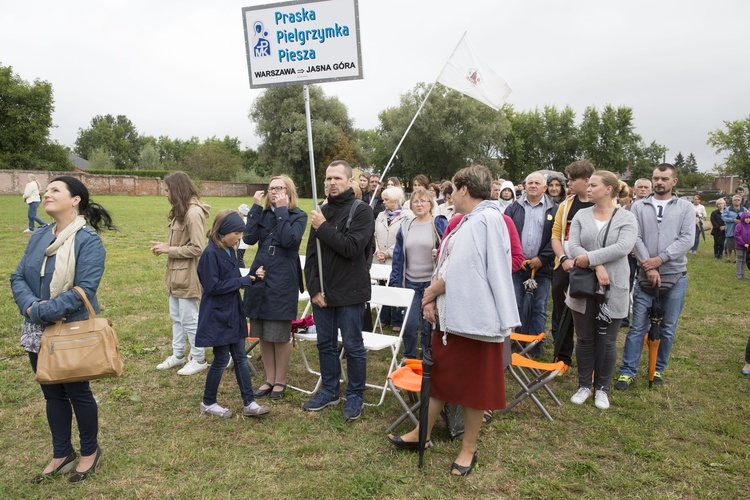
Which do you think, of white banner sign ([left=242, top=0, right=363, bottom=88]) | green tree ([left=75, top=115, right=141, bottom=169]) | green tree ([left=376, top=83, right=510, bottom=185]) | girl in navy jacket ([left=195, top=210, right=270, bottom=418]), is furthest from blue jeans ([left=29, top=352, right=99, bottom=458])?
green tree ([left=75, top=115, right=141, bottom=169])

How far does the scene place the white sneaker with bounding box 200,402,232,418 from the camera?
14.0ft

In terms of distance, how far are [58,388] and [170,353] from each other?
2.56m

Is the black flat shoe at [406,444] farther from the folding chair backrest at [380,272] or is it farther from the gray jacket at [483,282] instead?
the folding chair backrest at [380,272]

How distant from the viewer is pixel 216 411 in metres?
4.30

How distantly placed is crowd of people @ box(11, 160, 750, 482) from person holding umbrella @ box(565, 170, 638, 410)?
12 millimetres

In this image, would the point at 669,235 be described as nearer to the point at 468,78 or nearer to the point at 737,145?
the point at 468,78

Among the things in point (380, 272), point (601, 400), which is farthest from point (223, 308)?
point (601, 400)

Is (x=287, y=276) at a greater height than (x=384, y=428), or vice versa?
(x=287, y=276)

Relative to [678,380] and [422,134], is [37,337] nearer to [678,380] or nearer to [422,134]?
[678,380]

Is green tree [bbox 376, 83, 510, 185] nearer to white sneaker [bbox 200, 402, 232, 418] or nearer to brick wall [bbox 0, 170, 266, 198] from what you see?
brick wall [bbox 0, 170, 266, 198]

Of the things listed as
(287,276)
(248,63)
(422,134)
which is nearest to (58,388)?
(287,276)

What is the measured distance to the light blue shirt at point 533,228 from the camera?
595cm

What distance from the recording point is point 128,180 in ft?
150

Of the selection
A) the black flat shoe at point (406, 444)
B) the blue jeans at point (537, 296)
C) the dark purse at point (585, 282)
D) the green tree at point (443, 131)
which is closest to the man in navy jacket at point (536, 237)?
the blue jeans at point (537, 296)
